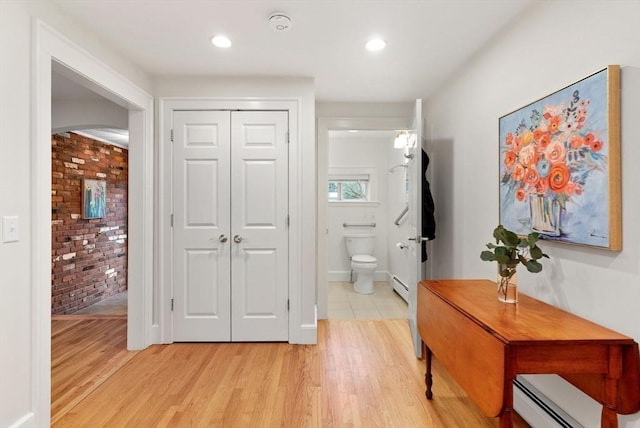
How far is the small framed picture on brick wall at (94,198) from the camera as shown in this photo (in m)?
4.39

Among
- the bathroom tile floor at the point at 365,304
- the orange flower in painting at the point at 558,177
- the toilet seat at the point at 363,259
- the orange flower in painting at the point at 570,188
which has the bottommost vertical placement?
the bathroom tile floor at the point at 365,304

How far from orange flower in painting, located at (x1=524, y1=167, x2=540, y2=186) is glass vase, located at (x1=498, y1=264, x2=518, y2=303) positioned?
0.47 metres

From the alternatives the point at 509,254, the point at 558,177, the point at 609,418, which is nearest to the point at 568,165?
the point at 558,177

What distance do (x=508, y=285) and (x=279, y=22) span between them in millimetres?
1869

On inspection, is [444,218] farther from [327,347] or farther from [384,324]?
[327,347]

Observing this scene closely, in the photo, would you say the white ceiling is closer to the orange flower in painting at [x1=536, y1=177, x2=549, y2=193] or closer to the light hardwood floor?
the orange flower in painting at [x1=536, y1=177, x2=549, y2=193]

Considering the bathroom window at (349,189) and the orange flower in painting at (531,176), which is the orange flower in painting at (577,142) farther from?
the bathroom window at (349,189)

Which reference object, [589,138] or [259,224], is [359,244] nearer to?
[259,224]

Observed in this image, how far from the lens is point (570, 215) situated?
4.71 feet

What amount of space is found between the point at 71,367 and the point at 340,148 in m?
4.09

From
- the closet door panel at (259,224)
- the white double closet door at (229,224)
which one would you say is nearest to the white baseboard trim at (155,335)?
the white double closet door at (229,224)
